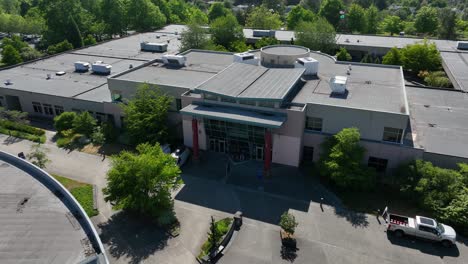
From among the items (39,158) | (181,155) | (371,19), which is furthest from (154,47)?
(371,19)

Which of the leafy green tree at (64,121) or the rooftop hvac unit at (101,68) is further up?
the rooftop hvac unit at (101,68)

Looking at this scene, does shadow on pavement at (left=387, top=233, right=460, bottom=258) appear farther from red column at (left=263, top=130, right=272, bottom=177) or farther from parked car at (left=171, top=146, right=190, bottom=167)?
parked car at (left=171, top=146, right=190, bottom=167)

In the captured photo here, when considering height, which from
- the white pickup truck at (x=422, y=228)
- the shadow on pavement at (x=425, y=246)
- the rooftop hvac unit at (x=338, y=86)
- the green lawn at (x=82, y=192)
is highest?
the rooftop hvac unit at (x=338, y=86)

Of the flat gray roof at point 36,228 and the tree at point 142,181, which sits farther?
the tree at point 142,181

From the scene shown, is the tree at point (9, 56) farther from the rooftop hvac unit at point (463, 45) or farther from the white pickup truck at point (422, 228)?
the rooftop hvac unit at point (463, 45)

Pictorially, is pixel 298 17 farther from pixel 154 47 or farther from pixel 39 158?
pixel 39 158

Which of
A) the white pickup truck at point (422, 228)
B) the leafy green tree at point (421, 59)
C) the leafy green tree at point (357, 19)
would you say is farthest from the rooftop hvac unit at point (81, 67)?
the leafy green tree at point (357, 19)
